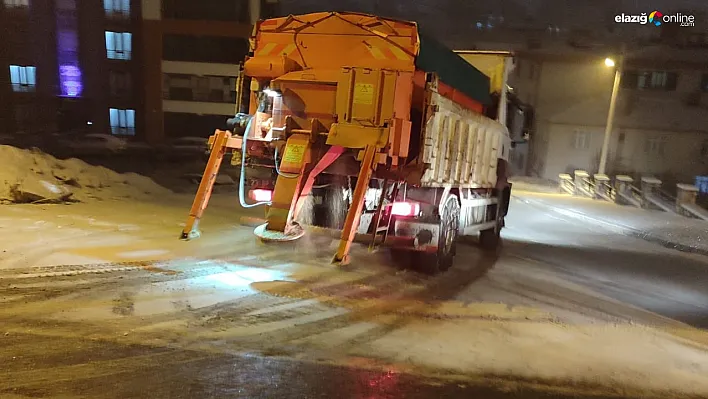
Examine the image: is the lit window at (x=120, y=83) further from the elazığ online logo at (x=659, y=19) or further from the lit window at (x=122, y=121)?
the elazığ online logo at (x=659, y=19)

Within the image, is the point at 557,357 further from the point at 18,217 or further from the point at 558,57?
the point at 558,57

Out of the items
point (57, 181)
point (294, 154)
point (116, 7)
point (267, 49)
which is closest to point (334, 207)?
point (294, 154)

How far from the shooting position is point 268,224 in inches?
260

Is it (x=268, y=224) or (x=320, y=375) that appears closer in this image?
(x=320, y=375)

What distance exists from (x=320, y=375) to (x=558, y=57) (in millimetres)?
32304

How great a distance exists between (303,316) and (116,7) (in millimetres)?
36934

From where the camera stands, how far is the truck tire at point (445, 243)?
7711 mm

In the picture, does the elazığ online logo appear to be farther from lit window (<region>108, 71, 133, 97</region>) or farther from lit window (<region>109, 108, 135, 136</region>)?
lit window (<region>109, 108, 135, 136</region>)

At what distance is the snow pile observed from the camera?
10.8 m

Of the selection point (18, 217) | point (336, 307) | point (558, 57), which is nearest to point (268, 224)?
point (336, 307)

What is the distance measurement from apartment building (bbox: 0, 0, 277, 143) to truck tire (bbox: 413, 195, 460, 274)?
1159 inches

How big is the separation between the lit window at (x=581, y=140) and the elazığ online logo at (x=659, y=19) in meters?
9.81

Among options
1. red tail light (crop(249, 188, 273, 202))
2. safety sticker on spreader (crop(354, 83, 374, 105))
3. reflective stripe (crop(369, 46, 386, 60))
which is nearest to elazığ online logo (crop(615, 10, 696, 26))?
reflective stripe (crop(369, 46, 386, 60))

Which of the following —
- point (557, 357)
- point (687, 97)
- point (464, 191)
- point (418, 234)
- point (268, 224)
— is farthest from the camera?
point (687, 97)
